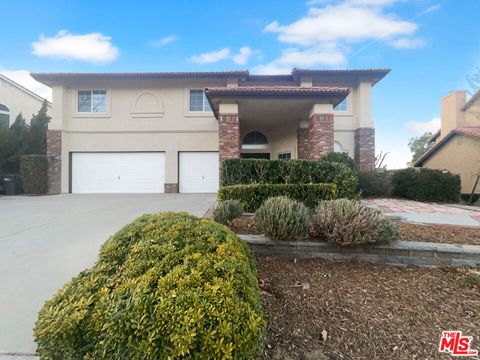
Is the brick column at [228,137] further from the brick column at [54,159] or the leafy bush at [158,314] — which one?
the brick column at [54,159]

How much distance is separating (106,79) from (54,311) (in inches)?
592

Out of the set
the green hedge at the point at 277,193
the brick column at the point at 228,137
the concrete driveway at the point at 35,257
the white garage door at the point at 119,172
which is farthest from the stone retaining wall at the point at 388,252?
the white garage door at the point at 119,172

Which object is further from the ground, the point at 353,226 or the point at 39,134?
the point at 39,134

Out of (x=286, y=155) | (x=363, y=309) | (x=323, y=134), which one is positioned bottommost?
(x=363, y=309)

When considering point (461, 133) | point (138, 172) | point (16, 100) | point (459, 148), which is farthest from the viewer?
point (16, 100)

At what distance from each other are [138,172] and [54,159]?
180 inches

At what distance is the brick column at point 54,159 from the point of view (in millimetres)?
13266

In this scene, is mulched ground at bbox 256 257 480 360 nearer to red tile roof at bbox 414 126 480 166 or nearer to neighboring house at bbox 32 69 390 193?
neighboring house at bbox 32 69 390 193

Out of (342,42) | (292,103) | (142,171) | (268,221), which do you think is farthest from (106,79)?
(268,221)

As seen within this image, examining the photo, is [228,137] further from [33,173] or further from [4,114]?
[4,114]

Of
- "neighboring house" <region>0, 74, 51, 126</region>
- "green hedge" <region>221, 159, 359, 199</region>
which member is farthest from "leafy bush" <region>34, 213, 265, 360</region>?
"neighboring house" <region>0, 74, 51, 126</region>

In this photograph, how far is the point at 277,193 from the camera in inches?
230

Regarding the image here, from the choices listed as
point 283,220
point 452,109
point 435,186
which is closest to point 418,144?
point 452,109

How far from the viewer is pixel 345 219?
3.46 metres
